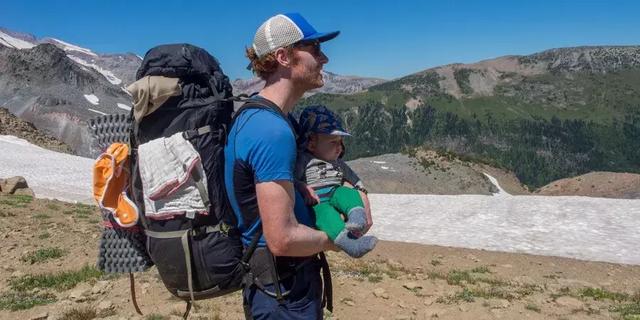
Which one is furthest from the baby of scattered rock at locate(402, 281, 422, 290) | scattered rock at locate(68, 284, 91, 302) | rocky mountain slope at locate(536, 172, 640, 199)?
rocky mountain slope at locate(536, 172, 640, 199)

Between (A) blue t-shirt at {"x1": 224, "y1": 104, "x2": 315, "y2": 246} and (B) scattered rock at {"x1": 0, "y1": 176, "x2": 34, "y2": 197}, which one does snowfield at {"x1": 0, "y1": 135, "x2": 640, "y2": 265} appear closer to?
(B) scattered rock at {"x1": 0, "y1": 176, "x2": 34, "y2": 197}

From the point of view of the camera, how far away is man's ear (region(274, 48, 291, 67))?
3.22m

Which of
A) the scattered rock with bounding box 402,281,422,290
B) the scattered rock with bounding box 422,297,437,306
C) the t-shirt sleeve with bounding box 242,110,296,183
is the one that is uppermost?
the t-shirt sleeve with bounding box 242,110,296,183

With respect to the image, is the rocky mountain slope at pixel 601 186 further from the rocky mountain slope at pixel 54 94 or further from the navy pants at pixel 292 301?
the navy pants at pixel 292 301

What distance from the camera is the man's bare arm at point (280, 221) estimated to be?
117 inches

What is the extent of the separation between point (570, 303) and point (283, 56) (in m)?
8.84

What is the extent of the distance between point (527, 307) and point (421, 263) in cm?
529

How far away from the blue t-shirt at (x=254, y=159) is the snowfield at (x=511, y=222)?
1541 centimetres

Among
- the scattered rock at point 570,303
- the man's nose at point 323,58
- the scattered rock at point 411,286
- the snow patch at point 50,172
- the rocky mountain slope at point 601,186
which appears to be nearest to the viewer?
the man's nose at point 323,58

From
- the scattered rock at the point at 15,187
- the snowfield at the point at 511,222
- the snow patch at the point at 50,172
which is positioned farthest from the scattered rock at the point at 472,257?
the scattered rock at the point at 15,187

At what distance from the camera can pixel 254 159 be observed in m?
3.01

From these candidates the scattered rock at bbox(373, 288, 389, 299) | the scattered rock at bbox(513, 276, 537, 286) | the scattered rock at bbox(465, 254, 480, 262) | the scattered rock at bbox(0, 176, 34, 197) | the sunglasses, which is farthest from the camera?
the scattered rock at bbox(0, 176, 34, 197)

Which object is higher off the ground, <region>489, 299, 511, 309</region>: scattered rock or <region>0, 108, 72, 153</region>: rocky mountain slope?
<region>0, 108, 72, 153</region>: rocky mountain slope

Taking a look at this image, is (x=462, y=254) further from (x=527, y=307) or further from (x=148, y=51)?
(x=148, y=51)
